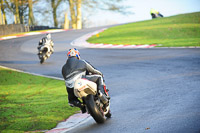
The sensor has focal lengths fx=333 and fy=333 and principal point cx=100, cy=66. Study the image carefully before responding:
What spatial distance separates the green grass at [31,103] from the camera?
310 inches

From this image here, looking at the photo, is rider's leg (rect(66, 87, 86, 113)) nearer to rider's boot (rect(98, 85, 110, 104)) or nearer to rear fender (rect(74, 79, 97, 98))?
rider's boot (rect(98, 85, 110, 104))

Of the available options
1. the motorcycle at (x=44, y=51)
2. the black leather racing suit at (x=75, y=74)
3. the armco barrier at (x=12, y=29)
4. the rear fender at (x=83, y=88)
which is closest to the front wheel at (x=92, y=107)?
the rear fender at (x=83, y=88)

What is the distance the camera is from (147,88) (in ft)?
34.1

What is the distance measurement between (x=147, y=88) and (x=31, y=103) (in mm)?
3583

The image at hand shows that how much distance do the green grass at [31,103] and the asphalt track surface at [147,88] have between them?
3.83 ft

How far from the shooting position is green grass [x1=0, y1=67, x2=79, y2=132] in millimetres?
7879

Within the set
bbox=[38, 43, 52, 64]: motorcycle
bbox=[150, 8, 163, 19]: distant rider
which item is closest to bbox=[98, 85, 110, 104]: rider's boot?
bbox=[38, 43, 52, 64]: motorcycle

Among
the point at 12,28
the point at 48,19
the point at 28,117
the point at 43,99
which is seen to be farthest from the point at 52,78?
the point at 48,19

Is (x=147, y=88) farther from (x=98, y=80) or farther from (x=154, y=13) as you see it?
(x=154, y=13)

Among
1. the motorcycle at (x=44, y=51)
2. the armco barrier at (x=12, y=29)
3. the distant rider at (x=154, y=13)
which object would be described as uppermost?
the distant rider at (x=154, y=13)

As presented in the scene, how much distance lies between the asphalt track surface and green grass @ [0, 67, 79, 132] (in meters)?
1.17

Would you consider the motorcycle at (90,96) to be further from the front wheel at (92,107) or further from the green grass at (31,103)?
the green grass at (31,103)

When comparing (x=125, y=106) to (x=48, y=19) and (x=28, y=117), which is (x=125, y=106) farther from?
(x=48, y=19)

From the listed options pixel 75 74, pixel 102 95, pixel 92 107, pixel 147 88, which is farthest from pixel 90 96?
pixel 147 88
